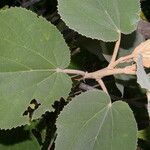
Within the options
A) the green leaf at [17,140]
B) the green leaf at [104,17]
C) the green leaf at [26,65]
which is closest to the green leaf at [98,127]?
the green leaf at [26,65]

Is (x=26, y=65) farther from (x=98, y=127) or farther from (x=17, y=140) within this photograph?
(x=17, y=140)

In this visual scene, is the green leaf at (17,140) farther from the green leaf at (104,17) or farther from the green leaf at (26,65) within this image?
the green leaf at (104,17)

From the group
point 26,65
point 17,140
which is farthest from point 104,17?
point 17,140

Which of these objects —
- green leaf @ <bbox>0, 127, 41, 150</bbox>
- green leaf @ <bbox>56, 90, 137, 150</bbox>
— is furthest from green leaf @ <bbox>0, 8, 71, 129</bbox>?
green leaf @ <bbox>0, 127, 41, 150</bbox>

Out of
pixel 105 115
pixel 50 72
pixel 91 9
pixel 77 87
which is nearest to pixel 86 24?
pixel 91 9

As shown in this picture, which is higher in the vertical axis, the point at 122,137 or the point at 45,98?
the point at 45,98

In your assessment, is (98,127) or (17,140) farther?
(17,140)

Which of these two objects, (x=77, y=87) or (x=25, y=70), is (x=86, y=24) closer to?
(x=25, y=70)

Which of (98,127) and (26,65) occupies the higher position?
(26,65)
